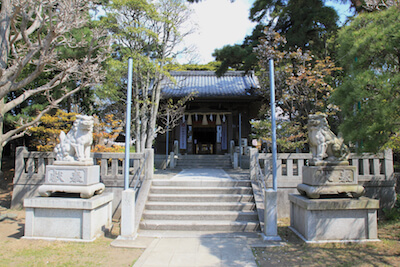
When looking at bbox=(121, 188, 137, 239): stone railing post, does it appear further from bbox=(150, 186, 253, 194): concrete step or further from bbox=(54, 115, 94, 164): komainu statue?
bbox=(150, 186, 253, 194): concrete step

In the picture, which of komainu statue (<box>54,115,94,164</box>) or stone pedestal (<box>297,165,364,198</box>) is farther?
komainu statue (<box>54,115,94,164</box>)

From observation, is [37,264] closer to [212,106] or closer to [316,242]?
[316,242]

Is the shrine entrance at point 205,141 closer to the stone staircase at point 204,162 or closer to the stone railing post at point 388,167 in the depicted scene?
the stone staircase at point 204,162

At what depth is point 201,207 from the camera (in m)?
6.20

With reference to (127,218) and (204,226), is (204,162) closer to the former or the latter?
(204,226)

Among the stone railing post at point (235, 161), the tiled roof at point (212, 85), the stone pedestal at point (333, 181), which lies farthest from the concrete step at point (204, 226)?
the tiled roof at point (212, 85)

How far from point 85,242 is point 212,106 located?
13.2 meters

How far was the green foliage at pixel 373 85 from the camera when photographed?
140 inches

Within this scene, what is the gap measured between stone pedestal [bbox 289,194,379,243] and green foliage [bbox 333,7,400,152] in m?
1.44

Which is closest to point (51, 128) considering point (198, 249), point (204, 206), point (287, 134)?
point (204, 206)

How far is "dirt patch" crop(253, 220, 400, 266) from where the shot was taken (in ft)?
13.1

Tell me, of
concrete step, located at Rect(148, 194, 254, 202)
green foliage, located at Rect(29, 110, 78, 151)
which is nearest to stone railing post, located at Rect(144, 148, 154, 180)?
concrete step, located at Rect(148, 194, 254, 202)

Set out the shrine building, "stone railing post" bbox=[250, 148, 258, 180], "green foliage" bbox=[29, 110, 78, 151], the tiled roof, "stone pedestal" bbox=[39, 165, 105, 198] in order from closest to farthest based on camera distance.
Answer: "stone pedestal" bbox=[39, 165, 105, 198]
"stone railing post" bbox=[250, 148, 258, 180]
"green foliage" bbox=[29, 110, 78, 151]
the tiled roof
the shrine building

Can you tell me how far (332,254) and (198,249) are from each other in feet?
7.88
